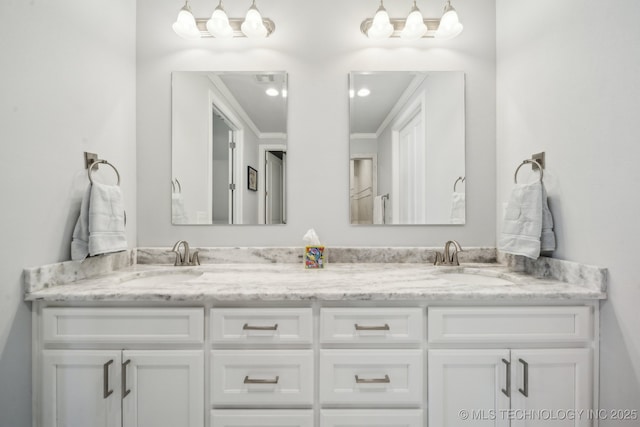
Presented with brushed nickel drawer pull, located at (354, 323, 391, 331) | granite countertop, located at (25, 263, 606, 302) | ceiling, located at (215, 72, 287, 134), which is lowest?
brushed nickel drawer pull, located at (354, 323, 391, 331)

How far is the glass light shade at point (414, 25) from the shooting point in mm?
1584

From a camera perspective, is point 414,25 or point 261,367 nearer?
point 261,367

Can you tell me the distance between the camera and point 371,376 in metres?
1.09

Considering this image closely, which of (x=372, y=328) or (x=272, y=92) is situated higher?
(x=272, y=92)

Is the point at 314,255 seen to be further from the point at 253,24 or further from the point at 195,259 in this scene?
→ the point at 253,24

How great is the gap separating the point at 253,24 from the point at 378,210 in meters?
1.25

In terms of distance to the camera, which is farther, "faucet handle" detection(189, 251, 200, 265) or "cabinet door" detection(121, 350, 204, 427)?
"faucet handle" detection(189, 251, 200, 265)

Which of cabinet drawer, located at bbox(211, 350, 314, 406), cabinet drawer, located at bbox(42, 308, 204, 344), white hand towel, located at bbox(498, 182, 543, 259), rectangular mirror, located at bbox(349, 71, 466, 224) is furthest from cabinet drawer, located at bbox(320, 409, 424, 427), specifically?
rectangular mirror, located at bbox(349, 71, 466, 224)

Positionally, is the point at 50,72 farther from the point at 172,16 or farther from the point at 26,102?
the point at 172,16

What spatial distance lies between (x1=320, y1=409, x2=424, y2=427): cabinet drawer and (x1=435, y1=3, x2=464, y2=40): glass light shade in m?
1.85

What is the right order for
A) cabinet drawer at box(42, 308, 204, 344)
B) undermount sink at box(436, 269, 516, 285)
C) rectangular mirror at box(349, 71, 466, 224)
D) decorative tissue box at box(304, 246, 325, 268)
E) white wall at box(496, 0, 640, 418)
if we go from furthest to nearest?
rectangular mirror at box(349, 71, 466, 224), decorative tissue box at box(304, 246, 325, 268), undermount sink at box(436, 269, 516, 285), cabinet drawer at box(42, 308, 204, 344), white wall at box(496, 0, 640, 418)

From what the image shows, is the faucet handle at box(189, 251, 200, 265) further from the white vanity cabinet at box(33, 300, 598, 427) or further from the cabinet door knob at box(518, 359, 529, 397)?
the cabinet door knob at box(518, 359, 529, 397)

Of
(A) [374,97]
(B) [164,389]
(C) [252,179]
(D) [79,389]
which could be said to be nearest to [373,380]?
(B) [164,389]

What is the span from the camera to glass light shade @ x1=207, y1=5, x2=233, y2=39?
1.57m
